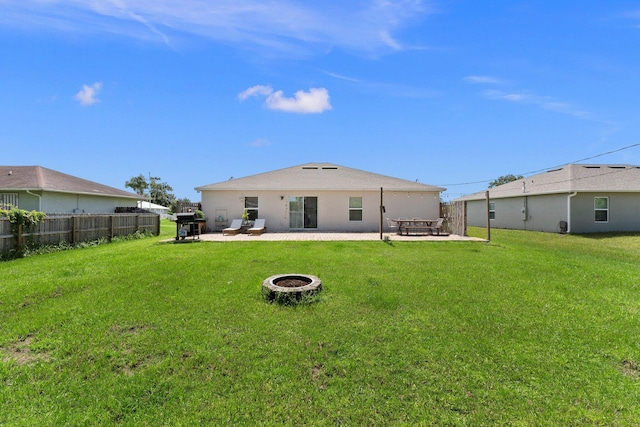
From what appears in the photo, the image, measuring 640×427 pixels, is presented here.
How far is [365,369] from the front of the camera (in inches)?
121

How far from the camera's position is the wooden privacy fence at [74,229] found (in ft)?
30.8

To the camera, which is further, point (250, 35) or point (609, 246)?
point (609, 246)

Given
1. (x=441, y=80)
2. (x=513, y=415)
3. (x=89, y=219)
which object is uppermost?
(x=441, y=80)

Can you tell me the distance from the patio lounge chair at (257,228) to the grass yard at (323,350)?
7.96 metres

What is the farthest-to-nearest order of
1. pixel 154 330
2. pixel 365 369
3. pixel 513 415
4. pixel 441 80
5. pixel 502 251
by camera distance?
pixel 441 80 < pixel 502 251 < pixel 154 330 < pixel 365 369 < pixel 513 415

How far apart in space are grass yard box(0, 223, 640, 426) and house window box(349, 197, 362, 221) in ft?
34.9

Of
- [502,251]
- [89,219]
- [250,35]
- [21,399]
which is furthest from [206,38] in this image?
[502,251]

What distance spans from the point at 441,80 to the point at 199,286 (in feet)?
42.6

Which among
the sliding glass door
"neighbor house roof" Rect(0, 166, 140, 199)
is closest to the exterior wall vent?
the sliding glass door

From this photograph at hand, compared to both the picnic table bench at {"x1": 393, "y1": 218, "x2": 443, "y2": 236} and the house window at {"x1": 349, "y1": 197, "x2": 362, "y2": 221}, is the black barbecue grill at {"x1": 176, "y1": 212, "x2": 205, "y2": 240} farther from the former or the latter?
the picnic table bench at {"x1": 393, "y1": 218, "x2": 443, "y2": 236}

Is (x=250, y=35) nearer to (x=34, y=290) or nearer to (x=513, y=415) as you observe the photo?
(x=34, y=290)

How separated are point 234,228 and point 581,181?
19944mm

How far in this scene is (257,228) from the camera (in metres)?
15.6

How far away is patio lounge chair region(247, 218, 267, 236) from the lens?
1471 centimetres
